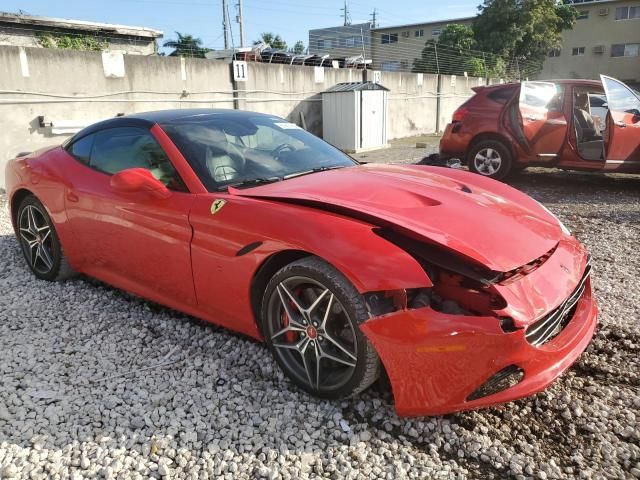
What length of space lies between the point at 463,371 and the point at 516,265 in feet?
1.66

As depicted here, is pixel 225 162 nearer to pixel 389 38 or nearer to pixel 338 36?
pixel 338 36

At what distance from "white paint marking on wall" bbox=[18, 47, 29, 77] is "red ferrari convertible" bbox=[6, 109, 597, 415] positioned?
568 centimetres

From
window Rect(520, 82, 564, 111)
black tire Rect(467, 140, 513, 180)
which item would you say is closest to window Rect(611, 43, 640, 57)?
window Rect(520, 82, 564, 111)

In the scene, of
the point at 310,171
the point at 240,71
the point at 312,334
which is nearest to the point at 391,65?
the point at 240,71

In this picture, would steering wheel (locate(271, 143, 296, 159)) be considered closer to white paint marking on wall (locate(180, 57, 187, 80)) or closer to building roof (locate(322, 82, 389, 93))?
white paint marking on wall (locate(180, 57, 187, 80))

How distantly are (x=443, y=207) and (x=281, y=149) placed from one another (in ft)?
4.08

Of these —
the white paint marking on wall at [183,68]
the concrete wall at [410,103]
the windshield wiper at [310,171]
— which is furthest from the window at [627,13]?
the windshield wiper at [310,171]

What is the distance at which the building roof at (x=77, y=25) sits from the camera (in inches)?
731

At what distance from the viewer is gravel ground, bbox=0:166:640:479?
79.2 inches

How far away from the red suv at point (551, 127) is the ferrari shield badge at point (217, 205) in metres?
5.98

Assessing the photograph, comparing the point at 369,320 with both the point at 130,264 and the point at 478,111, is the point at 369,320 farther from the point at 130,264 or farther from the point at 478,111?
the point at 478,111

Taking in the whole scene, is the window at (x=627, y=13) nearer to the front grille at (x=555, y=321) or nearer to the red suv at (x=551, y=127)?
the red suv at (x=551, y=127)

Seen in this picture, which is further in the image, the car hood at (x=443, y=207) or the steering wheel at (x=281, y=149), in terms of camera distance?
the steering wheel at (x=281, y=149)

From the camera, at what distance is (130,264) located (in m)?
3.12
